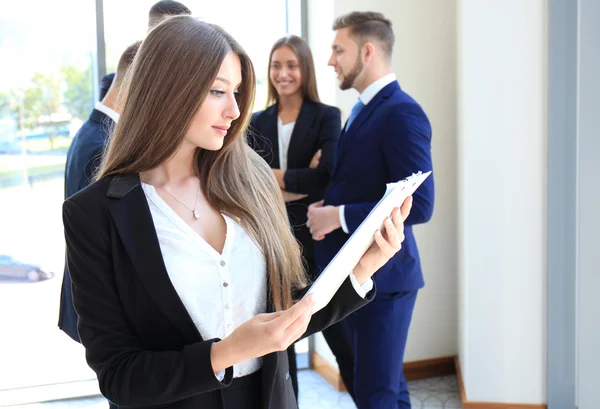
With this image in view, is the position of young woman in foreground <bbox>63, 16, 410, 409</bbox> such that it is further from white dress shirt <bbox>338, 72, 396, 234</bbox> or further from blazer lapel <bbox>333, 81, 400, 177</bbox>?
white dress shirt <bbox>338, 72, 396, 234</bbox>

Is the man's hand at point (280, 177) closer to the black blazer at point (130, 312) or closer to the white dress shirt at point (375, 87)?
the white dress shirt at point (375, 87)

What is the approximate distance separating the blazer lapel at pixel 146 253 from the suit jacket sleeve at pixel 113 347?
0.04 metres

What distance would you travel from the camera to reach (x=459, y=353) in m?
4.12

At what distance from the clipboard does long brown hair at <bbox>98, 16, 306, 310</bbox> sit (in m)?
0.22

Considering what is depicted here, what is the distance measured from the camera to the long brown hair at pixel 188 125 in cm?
147

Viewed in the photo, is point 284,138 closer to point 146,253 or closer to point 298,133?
point 298,133

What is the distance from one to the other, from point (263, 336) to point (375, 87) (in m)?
1.81

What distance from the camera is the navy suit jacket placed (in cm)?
268

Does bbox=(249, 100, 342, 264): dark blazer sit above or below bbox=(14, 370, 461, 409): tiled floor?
above

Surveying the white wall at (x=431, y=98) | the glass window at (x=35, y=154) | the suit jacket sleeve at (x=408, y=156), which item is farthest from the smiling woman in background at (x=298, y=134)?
the glass window at (x=35, y=154)

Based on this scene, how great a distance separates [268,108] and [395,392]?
4.98ft

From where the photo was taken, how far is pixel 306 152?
11.3 ft

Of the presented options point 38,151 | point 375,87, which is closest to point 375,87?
point 375,87

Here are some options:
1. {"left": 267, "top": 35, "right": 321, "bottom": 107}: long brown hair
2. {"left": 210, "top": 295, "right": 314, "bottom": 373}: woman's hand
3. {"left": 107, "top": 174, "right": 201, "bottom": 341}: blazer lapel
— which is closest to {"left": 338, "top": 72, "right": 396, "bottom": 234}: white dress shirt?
{"left": 267, "top": 35, "right": 321, "bottom": 107}: long brown hair
